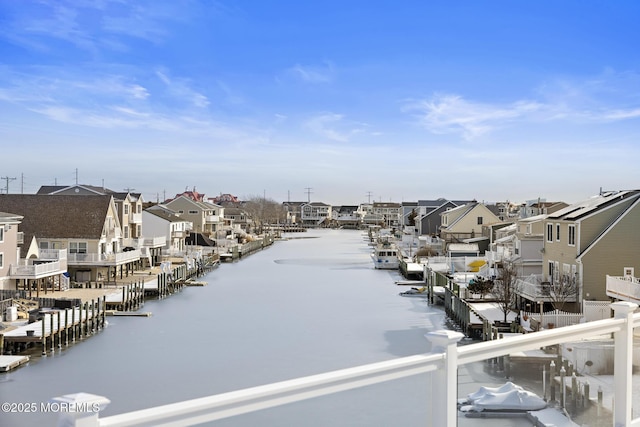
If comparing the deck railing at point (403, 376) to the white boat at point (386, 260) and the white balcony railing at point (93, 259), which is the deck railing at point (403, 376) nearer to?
the white balcony railing at point (93, 259)

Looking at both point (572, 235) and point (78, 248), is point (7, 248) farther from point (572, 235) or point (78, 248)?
point (572, 235)

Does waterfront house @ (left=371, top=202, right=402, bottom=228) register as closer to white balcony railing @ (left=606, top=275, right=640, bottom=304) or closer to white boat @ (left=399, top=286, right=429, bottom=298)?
white boat @ (left=399, top=286, right=429, bottom=298)

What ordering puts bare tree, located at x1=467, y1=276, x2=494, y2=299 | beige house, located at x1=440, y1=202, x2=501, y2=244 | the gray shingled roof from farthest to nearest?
beige house, located at x1=440, y1=202, x2=501, y2=244, the gray shingled roof, bare tree, located at x1=467, y1=276, x2=494, y2=299

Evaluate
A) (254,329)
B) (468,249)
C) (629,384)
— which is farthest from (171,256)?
(629,384)

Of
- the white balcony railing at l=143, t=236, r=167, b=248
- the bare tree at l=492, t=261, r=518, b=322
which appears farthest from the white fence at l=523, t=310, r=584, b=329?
the white balcony railing at l=143, t=236, r=167, b=248

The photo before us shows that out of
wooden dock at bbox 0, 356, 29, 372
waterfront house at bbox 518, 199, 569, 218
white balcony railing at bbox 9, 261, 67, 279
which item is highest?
waterfront house at bbox 518, 199, 569, 218

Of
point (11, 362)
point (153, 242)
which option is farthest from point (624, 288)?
point (153, 242)

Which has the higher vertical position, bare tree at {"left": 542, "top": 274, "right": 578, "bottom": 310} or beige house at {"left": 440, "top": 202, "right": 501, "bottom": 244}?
beige house at {"left": 440, "top": 202, "right": 501, "bottom": 244}

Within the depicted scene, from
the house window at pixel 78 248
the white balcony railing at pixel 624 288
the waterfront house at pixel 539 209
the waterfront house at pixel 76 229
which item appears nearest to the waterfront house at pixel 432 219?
the waterfront house at pixel 539 209
